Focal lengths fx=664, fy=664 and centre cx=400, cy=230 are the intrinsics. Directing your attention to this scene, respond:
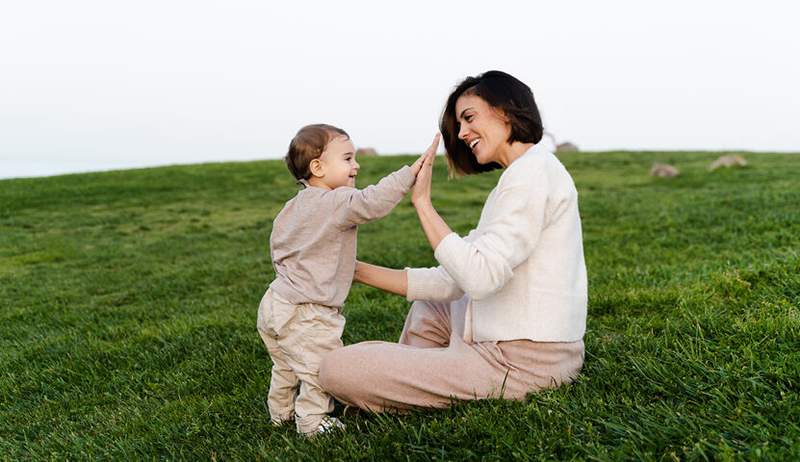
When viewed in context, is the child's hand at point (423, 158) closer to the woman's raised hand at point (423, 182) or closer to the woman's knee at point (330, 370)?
the woman's raised hand at point (423, 182)

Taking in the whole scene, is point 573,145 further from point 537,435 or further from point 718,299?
point 537,435

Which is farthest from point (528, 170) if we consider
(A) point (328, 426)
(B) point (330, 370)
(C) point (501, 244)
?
(A) point (328, 426)

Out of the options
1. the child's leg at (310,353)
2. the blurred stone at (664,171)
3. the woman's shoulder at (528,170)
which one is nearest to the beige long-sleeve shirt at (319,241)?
the child's leg at (310,353)

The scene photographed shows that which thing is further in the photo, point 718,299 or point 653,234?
point 653,234

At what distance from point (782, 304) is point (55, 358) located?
6.52 meters

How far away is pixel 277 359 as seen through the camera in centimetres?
416

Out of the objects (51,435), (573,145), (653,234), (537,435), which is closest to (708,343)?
(537,435)

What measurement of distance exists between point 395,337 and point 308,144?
2.55 metres

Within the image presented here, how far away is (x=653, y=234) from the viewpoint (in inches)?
441

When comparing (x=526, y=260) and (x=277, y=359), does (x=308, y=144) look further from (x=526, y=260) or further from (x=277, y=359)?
(x=526, y=260)

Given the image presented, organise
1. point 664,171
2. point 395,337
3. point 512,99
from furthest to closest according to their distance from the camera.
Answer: point 664,171
point 395,337
point 512,99

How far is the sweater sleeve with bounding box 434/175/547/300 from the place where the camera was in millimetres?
3283

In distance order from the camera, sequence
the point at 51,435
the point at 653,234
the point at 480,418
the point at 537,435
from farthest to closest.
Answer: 1. the point at 653,234
2. the point at 51,435
3. the point at 480,418
4. the point at 537,435

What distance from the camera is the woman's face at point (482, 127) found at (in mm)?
3770
